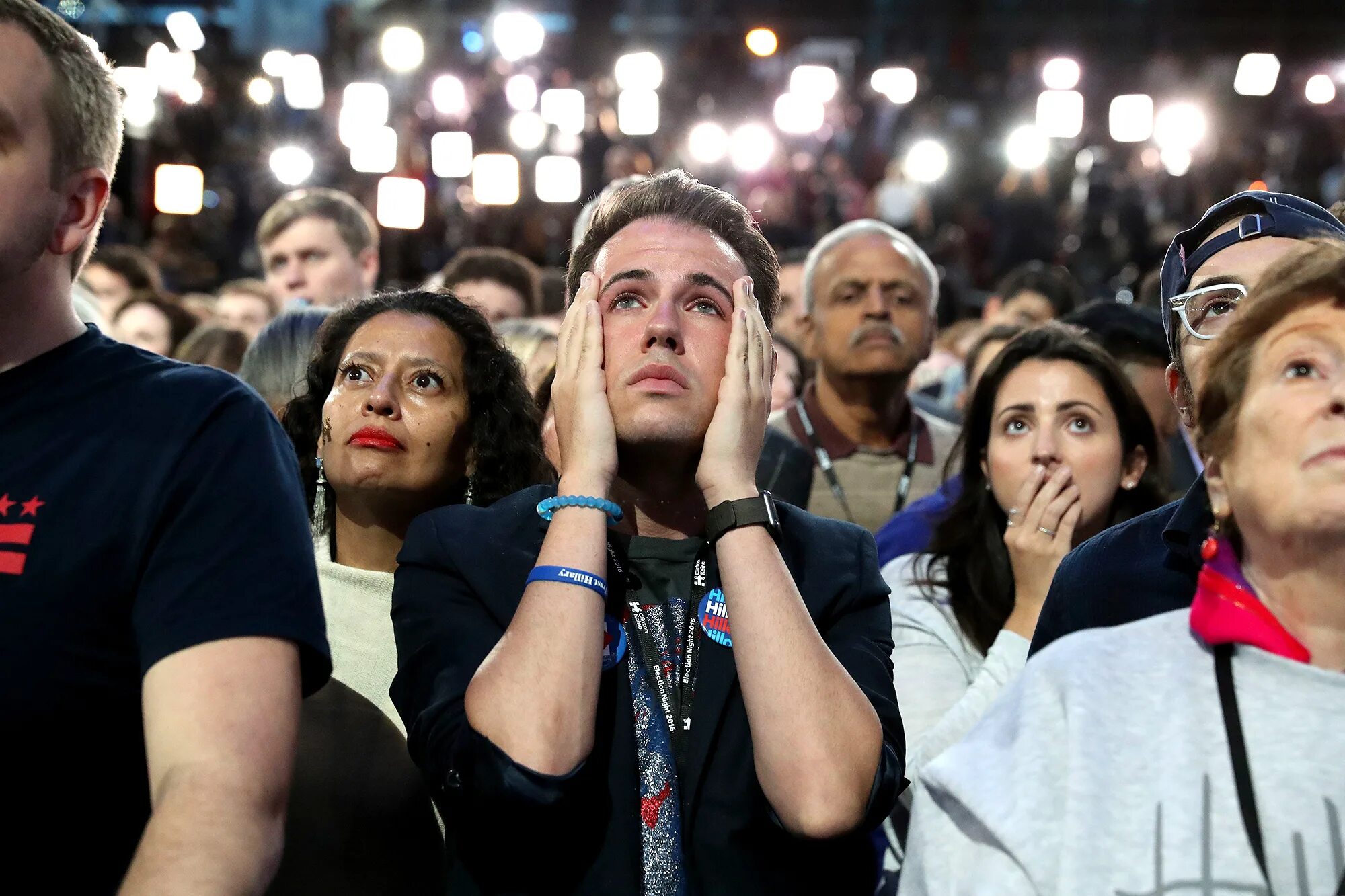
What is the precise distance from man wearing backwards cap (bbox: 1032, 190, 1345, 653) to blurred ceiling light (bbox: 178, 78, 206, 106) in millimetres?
15264

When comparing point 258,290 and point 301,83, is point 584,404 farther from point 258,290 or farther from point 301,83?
point 301,83

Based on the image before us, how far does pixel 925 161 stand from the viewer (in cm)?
1645

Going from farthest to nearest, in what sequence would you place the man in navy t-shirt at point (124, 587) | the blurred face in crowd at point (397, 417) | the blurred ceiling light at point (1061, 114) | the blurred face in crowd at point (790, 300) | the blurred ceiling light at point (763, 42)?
the blurred ceiling light at point (763, 42) < the blurred ceiling light at point (1061, 114) < the blurred face in crowd at point (790, 300) < the blurred face in crowd at point (397, 417) < the man in navy t-shirt at point (124, 587)

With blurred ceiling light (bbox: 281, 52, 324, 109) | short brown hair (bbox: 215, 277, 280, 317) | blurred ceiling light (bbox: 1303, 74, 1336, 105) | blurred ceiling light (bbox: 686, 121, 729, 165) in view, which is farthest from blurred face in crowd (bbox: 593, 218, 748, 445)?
blurred ceiling light (bbox: 1303, 74, 1336, 105)

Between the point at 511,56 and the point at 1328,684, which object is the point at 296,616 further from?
the point at 511,56

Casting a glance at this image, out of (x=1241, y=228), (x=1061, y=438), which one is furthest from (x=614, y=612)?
(x=1061, y=438)

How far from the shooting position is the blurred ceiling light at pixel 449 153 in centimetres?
1653

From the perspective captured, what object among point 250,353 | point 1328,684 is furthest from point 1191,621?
point 250,353

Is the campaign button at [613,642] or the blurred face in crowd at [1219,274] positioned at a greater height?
the blurred face in crowd at [1219,274]

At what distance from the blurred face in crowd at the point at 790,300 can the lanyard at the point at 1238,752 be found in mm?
5085

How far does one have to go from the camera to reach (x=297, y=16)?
19.9 metres

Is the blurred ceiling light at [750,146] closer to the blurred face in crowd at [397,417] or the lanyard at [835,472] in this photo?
the lanyard at [835,472]

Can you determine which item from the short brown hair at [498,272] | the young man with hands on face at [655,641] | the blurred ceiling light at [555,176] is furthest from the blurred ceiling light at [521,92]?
the young man with hands on face at [655,641]

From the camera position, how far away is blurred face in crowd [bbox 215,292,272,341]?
6.71 meters
